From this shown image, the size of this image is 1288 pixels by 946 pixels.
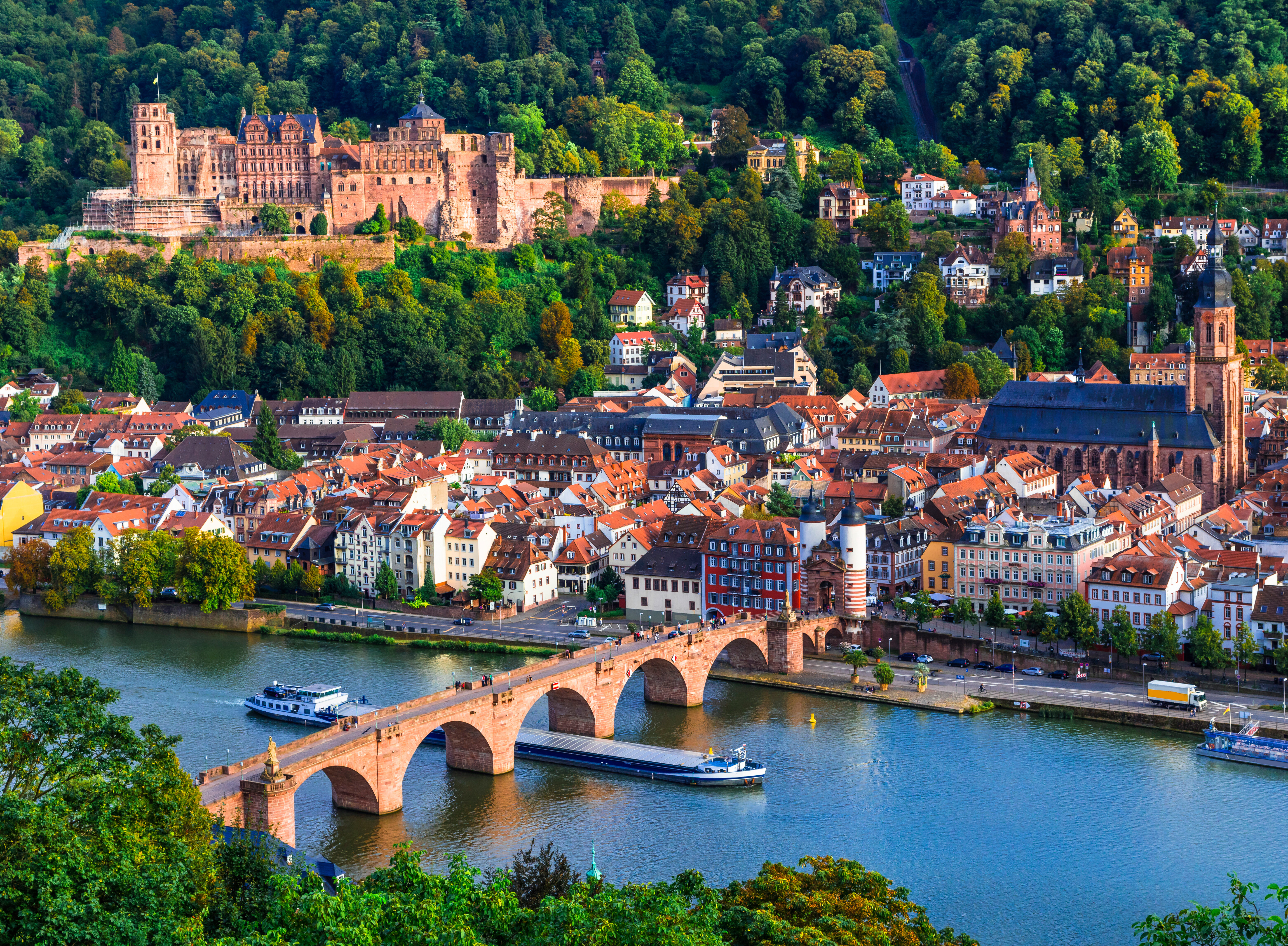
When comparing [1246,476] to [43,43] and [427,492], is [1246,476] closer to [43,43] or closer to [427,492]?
[427,492]

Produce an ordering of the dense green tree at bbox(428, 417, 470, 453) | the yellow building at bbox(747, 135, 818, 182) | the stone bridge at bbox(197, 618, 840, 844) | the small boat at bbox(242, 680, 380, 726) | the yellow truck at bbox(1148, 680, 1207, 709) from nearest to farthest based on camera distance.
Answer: the stone bridge at bbox(197, 618, 840, 844)
the yellow truck at bbox(1148, 680, 1207, 709)
the small boat at bbox(242, 680, 380, 726)
the dense green tree at bbox(428, 417, 470, 453)
the yellow building at bbox(747, 135, 818, 182)

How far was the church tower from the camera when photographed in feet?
171

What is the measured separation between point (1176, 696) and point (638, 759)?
35.2ft

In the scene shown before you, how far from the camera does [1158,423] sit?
51.8 m

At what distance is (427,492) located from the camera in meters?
49.4

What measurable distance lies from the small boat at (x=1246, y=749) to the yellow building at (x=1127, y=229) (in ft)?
135

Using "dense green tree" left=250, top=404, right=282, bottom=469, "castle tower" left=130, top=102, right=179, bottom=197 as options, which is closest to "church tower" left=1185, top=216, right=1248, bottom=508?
"dense green tree" left=250, top=404, right=282, bottom=469

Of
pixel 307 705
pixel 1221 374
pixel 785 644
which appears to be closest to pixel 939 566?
pixel 785 644

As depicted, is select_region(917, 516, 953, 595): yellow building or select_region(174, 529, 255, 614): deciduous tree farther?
select_region(174, 529, 255, 614): deciduous tree

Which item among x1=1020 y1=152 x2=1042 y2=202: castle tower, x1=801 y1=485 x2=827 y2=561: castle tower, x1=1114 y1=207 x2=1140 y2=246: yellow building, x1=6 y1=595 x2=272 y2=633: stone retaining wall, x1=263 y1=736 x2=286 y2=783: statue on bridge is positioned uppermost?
x1=1020 y1=152 x2=1042 y2=202: castle tower

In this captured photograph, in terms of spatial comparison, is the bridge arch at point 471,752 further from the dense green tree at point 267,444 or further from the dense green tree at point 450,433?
the dense green tree at point 450,433

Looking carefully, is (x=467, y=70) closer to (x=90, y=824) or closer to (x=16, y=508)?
(x=16, y=508)

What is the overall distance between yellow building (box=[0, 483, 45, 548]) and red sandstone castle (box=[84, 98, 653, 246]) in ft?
66.9

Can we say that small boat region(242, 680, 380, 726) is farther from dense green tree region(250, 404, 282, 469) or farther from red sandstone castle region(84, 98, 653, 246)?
red sandstone castle region(84, 98, 653, 246)
